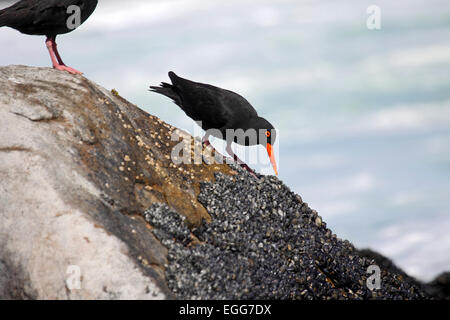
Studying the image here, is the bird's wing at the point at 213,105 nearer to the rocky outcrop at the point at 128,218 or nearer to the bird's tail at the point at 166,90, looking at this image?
the bird's tail at the point at 166,90

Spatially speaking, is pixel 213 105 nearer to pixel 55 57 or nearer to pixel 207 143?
pixel 207 143

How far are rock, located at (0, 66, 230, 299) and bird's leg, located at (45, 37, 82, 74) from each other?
21cm

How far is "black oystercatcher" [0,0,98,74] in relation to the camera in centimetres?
842

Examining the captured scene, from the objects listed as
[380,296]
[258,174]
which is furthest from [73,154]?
[380,296]

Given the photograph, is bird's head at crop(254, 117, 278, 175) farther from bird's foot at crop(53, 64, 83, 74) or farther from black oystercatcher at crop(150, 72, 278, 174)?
bird's foot at crop(53, 64, 83, 74)

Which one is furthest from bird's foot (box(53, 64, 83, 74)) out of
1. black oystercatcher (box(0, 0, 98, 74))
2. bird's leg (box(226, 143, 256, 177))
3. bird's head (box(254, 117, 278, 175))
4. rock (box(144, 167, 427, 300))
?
bird's head (box(254, 117, 278, 175))

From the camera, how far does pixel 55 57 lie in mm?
8711

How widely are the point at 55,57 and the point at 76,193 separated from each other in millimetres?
3343

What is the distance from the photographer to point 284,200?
9.34 metres

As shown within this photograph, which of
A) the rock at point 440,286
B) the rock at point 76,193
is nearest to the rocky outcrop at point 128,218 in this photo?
the rock at point 76,193

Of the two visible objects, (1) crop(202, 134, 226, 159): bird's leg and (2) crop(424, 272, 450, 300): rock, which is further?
(1) crop(202, 134, 226, 159): bird's leg
